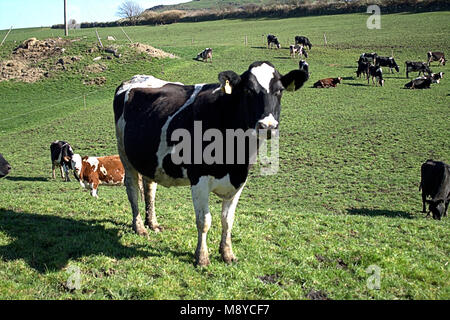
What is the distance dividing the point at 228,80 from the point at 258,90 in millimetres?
439

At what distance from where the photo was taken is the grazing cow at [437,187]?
1169cm

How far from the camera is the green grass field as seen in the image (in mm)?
5520

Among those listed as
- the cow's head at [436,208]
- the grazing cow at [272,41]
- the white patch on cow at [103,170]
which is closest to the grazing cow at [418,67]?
the grazing cow at [272,41]

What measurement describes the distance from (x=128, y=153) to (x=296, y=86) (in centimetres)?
305

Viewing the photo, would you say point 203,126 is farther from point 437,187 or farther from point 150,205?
point 437,187

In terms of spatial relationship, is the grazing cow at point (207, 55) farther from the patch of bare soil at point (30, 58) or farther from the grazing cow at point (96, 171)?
the grazing cow at point (96, 171)

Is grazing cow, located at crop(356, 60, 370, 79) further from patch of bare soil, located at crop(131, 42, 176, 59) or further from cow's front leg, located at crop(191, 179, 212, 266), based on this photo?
cow's front leg, located at crop(191, 179, 212, 266)

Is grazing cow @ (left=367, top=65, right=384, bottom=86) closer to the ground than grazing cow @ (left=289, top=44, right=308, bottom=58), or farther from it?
closer to the ground

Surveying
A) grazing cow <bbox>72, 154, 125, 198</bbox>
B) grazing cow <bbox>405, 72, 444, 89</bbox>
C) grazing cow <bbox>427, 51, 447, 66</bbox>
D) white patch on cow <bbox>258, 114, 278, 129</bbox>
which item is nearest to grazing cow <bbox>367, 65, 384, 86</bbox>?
grazing cow <bbox>405, 72, 444, 89</bbox>

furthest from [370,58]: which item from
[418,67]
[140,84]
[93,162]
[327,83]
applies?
[140,84]

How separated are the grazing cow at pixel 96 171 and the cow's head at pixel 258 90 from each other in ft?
28.0

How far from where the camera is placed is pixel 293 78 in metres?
5.54

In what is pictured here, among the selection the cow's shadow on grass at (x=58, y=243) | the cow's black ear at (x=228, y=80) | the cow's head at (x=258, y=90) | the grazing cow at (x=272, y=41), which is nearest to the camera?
the cow's head at (x=258, y=90)

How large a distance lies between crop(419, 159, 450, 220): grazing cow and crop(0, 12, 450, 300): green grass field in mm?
397
